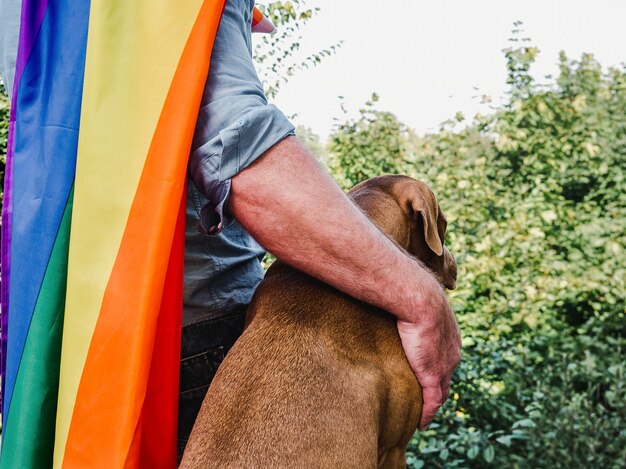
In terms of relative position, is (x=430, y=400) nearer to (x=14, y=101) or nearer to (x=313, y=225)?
(x=313, y=225)

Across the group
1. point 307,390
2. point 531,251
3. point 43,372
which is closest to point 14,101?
point 43,372

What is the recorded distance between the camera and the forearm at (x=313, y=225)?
1714 mm

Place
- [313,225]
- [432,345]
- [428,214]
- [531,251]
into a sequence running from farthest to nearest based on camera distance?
[531,251] → [428,214] → [432,345] → [313,225]

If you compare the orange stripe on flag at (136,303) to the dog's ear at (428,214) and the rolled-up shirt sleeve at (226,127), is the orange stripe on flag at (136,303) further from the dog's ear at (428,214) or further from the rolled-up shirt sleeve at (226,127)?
the dog's ear at (428,214)

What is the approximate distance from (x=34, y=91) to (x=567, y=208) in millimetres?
6822

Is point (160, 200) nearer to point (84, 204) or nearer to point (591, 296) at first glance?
point (84, 204)

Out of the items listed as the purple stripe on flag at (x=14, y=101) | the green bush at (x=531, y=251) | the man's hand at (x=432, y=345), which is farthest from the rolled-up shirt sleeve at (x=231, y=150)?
the green bush at (x=531, y=251)

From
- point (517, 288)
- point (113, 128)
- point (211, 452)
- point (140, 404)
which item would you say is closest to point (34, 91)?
point (113, 128)

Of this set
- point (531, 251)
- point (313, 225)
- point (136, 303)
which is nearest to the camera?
point (136, 303)

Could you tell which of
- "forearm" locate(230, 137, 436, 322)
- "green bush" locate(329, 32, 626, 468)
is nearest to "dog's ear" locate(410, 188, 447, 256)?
"forearm" locate(230, 137, 436, 322)

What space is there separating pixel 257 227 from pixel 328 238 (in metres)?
0.18

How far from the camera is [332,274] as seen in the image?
6.07 ft

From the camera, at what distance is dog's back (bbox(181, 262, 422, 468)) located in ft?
5.62

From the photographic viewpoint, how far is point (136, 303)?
5.26 ft
